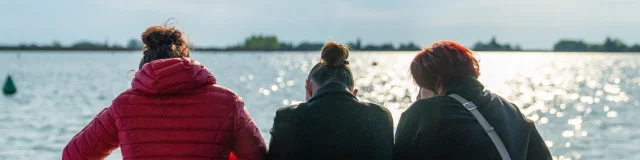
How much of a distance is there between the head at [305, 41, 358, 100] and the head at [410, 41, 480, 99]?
335 mm

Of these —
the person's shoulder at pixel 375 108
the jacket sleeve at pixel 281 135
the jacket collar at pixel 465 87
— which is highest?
the jacket collar at pixel 465 87

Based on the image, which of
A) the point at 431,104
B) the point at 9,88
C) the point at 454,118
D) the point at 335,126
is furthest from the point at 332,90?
the point at 9,88

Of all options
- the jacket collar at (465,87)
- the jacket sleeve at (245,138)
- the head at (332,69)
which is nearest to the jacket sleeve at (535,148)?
the jacket collar at (465,87)

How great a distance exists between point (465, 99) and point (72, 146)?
1.90 meters

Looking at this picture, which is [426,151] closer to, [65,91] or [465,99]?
[465,99]

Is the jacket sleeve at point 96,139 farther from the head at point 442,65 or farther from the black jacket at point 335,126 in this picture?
the head at point 442,65

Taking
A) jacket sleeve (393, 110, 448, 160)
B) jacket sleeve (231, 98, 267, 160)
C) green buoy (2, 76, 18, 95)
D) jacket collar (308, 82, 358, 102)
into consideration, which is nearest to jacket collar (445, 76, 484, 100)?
jacket sleeve (393, 110, 448, 160)

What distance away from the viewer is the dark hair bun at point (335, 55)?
4227mm

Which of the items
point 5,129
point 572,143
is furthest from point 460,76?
point 5,129

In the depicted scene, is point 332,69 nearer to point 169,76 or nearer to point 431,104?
point 431,104

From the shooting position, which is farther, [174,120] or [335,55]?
[335,55]

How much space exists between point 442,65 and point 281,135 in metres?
0.86

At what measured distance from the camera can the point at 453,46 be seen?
13.4ft

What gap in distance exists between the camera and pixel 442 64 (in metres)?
4.05
